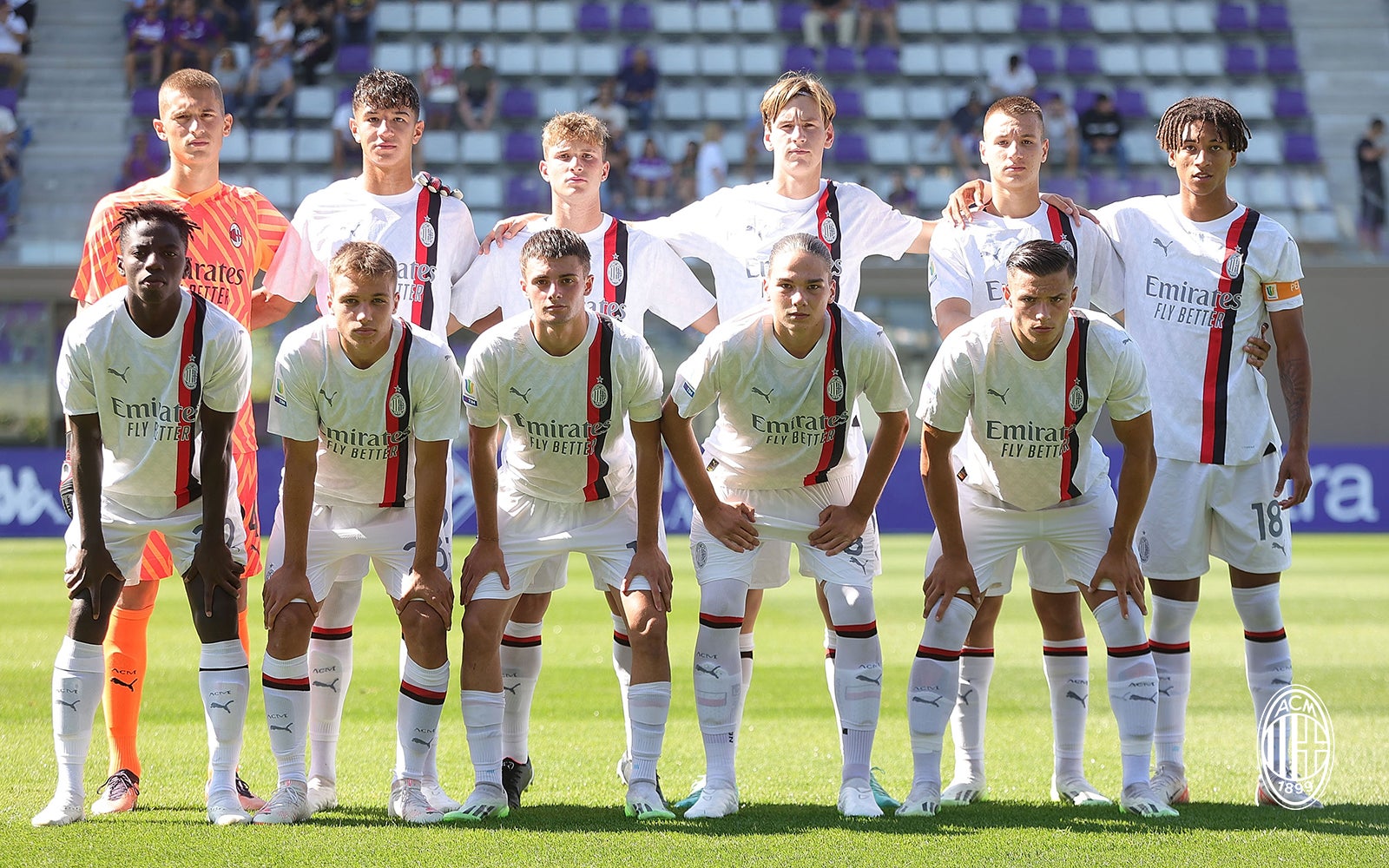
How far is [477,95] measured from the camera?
64.6ft

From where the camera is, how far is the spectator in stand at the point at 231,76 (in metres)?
18.9

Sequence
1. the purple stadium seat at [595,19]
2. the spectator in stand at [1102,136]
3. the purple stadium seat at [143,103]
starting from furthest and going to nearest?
1. the purple stadium seat at [595,19]
2. the purple stadium seat at [143,103]
3. the spectator in stand at [1102,136]

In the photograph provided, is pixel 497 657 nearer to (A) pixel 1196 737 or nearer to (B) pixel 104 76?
(A) pixel 1196 737

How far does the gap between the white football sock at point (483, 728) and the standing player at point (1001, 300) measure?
152cm

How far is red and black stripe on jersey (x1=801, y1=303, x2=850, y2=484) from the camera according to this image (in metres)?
4.49

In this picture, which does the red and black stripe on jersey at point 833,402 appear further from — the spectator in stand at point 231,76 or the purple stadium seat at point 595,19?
the purple stadium seat at point 595,19

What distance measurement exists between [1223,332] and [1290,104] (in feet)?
59.8

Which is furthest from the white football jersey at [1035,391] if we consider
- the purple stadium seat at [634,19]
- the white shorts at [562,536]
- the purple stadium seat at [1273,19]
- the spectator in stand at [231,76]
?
the purple stadium seat at [1273,19]

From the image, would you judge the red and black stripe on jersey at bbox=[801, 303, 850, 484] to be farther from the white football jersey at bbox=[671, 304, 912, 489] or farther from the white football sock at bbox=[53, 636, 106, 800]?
the white football sock at bbox=[53, 636, 106, 800]

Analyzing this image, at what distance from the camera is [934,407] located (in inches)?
172

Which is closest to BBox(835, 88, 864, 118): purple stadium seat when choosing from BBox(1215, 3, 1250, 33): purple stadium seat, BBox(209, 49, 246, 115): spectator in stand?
BBox(1215, 3, 1250, 33): purple stadium seat

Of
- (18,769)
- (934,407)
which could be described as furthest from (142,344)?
(934,407)

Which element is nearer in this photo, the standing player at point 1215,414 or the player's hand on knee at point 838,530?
the player's hand on knee at point 838,530

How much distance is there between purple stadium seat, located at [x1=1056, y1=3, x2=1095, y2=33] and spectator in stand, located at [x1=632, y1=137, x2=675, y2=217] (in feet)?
25.3
